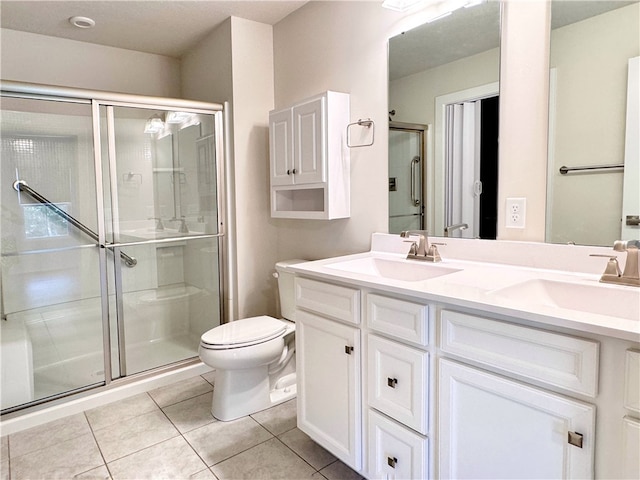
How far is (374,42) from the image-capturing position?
6.86 feet

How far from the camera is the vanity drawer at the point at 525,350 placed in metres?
0.91

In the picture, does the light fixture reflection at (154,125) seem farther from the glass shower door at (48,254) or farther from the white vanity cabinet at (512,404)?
the white vanity cabinet at (512,404)

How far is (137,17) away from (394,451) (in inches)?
111

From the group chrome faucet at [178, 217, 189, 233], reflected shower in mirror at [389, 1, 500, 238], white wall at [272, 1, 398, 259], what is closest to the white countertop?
reflected shower in mirror at [389, 1, 500, 238]

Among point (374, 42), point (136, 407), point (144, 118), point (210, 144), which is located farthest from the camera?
point (210, 144)

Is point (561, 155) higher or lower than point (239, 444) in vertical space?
higher

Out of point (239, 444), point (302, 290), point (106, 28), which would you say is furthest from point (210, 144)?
point (239, 444)

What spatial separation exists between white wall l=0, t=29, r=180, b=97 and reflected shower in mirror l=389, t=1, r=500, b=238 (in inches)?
85.7

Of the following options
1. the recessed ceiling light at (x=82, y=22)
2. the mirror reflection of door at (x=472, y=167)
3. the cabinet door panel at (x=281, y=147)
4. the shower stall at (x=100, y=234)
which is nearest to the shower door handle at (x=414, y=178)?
the mirror reflection of door at (x=472, y=167)

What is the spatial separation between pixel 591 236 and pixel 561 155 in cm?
30

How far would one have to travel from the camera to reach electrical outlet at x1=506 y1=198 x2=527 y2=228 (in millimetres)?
1575

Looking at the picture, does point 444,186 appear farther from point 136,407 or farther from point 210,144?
point 136,407

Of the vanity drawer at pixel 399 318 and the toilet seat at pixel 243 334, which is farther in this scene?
the toilet seat at pixel 243 334

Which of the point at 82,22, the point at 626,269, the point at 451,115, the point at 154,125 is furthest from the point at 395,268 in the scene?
the point at 82,22
